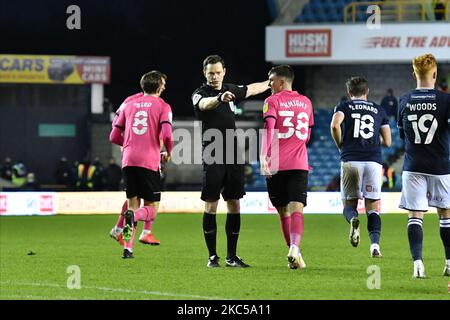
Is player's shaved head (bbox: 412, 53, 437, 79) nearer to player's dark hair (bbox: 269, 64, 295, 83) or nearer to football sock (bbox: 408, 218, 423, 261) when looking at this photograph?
football sock (bbox: 408, 218, 423, 261)

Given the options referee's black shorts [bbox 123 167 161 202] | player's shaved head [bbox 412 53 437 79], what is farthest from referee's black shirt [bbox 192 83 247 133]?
player's shaved head [bbox 412 53 437 79]

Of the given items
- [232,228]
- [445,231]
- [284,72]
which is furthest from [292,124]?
[445,231]

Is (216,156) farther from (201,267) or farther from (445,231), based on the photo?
(445,231)

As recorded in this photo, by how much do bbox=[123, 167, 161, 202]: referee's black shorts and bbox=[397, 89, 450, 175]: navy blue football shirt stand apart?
3.43 metres

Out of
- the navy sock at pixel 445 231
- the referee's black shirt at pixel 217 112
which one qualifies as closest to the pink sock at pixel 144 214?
the referee's black shirt at pixel 217 112

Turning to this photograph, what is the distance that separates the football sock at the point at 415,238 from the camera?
991 cm

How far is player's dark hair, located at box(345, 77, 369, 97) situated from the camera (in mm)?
12555

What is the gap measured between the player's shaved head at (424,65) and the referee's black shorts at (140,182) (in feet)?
12.1

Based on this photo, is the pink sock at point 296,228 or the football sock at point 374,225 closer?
the pink sock at point 296,228

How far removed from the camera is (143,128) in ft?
39.8

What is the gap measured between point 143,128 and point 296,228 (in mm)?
2367

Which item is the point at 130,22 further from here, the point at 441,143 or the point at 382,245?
the point at 441,143

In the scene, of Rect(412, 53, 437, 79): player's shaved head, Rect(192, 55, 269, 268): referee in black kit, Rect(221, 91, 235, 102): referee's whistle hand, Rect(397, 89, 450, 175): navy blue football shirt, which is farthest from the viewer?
Rect(192, 55, 269, 268): referee in black kit

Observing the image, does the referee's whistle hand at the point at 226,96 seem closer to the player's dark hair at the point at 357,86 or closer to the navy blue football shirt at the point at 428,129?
the navy blue football shirt at the point at 428,129
